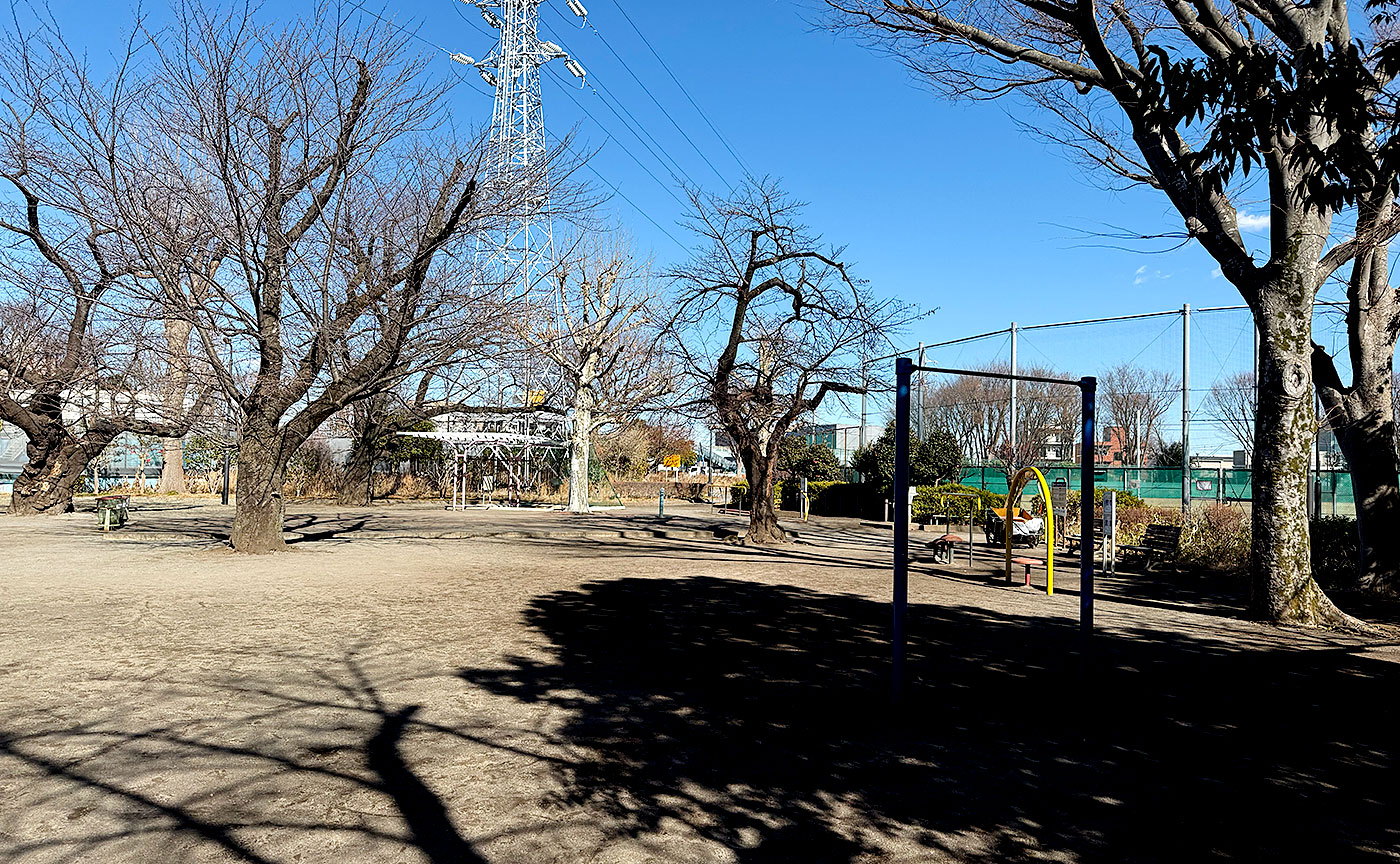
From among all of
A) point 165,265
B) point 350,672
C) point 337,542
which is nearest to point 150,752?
point 350,672

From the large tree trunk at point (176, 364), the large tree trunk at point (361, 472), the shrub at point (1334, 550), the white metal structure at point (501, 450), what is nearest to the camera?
the shrub at point (1334, 550)

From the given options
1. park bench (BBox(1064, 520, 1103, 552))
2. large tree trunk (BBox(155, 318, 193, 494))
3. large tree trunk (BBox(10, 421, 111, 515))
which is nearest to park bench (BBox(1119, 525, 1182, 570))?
park bench (BBox(1064, 520, 1103, 552))

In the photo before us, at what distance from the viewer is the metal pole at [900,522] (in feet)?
17.0

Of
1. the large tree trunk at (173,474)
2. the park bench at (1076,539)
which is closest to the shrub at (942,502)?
the park bench at (1076,539)

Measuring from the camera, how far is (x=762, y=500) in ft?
54.6

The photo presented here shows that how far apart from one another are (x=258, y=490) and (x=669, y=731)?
1024cm

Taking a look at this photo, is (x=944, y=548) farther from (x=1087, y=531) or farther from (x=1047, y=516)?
(x=1087, y=531)

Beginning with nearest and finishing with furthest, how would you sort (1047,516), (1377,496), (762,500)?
(1377,496) < (1047,516) < (762,500)

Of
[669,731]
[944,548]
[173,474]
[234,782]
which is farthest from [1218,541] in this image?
[173,474]

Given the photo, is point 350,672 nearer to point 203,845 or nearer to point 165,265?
point 203,845

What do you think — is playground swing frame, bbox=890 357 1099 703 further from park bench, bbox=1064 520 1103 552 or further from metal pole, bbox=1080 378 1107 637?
park bench, bbox=1064 520 1103 552

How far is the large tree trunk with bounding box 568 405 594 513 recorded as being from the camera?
26375mm

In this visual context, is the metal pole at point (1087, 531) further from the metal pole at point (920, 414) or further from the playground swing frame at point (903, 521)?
the metal pole at point (920, 414)

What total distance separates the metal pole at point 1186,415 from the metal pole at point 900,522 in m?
12.5
